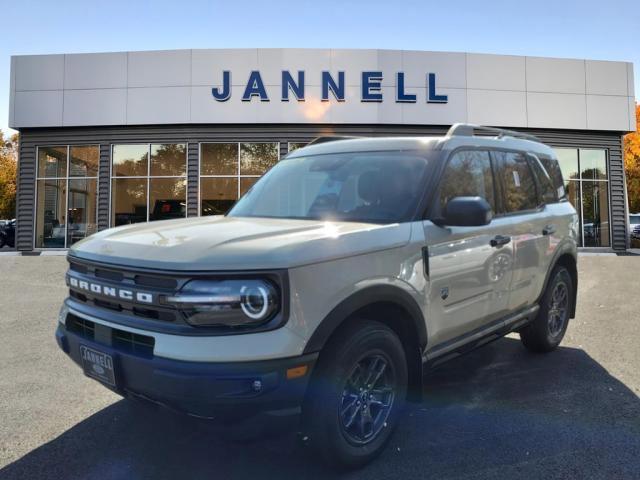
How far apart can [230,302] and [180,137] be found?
15160 millimetres

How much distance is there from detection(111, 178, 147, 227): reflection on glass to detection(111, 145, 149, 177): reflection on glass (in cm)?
24

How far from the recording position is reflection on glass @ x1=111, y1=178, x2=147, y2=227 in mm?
16641

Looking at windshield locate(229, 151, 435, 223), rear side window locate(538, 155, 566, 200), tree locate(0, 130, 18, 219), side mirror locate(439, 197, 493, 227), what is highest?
tree locate(0, 130, 18, 219)

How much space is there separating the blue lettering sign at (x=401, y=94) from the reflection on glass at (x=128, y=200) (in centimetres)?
890

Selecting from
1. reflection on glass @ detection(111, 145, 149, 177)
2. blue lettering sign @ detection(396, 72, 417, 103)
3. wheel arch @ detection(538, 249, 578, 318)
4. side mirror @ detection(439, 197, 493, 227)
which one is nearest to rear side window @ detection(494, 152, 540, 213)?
wheel arch @ detection(538, 249, 578, 318)

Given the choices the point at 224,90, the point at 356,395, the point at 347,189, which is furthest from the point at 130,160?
the point at 356,395

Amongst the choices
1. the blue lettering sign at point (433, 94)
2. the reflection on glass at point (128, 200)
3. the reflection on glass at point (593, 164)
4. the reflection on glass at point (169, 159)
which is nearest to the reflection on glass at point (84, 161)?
the reflection on glass at point (128, 200)

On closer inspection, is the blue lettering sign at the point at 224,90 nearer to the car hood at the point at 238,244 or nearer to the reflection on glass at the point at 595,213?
the reflection on glass at the point at 595,213

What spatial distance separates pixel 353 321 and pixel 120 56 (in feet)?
53.1

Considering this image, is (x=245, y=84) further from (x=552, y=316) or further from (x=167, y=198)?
(x=552, y=316)

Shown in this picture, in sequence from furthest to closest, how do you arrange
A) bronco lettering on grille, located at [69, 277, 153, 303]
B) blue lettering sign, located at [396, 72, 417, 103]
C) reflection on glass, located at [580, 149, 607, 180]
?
reflection on glass, located at [580, 149, 607, 180]
blue lettering sign, located at [396, 72, 417, 103]
bronco lettering on grille, located at [69, 277, 153, 303]

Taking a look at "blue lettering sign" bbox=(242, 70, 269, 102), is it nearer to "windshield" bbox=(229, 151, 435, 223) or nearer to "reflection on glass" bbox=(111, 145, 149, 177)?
"reflection on glass" bbox=(111, 145, 149, 177)

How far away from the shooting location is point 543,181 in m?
4.68

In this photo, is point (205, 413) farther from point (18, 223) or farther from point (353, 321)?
point (18, 223)
